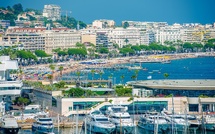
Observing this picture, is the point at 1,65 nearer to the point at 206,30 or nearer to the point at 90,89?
the point at 90,89

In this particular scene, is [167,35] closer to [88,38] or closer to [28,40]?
[88,38]

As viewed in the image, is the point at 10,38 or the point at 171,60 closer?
the point at 10,38

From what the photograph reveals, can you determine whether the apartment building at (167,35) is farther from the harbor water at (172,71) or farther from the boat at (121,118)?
the boat at (121,118)

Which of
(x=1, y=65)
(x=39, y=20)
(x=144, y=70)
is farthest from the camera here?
(x=39, y=20)

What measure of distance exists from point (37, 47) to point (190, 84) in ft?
175

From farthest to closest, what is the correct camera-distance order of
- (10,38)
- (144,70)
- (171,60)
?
(171,60)
(10,38)
(144,70)

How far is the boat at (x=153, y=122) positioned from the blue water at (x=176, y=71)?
29.9m

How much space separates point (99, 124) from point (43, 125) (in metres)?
1.93

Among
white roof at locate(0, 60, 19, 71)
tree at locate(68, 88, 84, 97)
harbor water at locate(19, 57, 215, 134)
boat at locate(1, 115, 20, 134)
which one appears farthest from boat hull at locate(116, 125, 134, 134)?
harbor water at locate(19, 57, 215, 134)

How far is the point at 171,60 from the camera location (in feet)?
318

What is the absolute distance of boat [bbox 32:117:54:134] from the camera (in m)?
31.8

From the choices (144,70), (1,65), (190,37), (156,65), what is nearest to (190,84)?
(1,65)

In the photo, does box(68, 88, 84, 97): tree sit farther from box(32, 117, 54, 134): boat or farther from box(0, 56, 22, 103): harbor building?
box(32, 117, 54, 134): boat

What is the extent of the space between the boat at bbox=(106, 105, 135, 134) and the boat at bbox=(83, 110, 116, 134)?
31 cm
